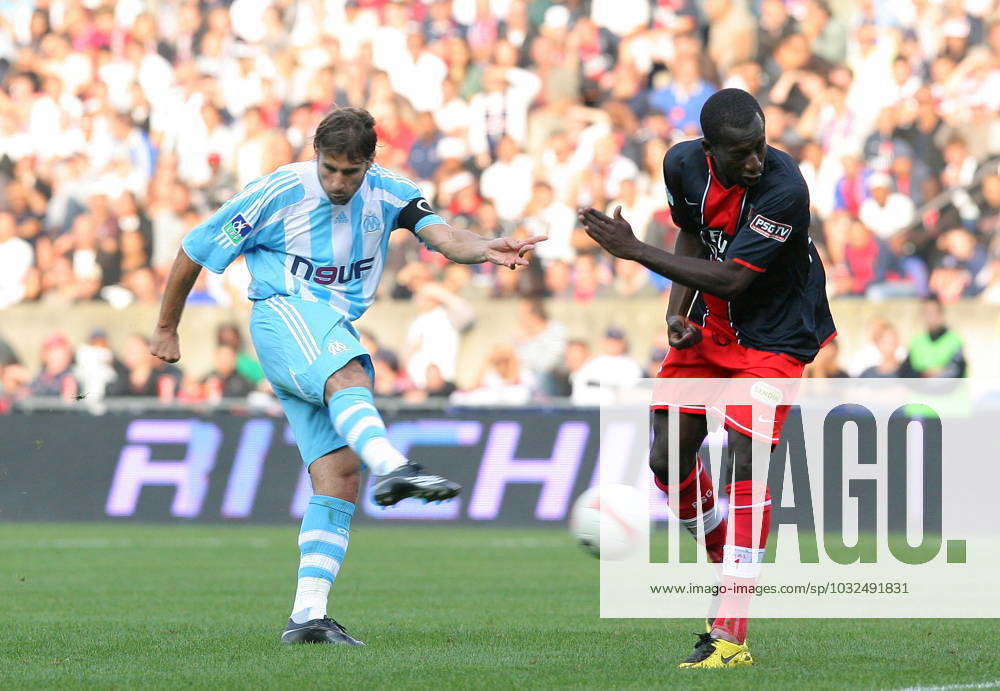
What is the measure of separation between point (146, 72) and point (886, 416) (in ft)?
37.8

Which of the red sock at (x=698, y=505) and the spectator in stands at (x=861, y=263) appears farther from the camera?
the spectator in stands at (x=861, y=263)

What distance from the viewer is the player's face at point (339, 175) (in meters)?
7.26

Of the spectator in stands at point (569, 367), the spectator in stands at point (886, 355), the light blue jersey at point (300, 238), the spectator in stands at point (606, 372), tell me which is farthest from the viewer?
the spectator in stands at point (569, 367)

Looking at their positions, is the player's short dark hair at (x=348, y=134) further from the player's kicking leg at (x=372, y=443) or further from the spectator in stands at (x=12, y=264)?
the spectator in stands at (x=12, y=264)

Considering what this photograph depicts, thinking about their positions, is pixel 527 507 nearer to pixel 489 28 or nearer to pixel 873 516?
pixel 873 516

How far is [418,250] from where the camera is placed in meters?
18.9

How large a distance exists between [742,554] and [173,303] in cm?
277

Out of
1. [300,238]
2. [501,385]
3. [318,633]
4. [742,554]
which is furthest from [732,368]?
[501,385]

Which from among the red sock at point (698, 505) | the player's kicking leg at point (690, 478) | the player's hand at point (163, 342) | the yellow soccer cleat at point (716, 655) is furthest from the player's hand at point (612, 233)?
the player's hand at point (163, 342)

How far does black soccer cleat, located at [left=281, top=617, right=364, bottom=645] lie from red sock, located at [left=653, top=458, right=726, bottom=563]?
1.57m

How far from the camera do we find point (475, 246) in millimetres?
7457

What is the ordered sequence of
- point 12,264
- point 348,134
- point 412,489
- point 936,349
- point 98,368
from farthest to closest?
point 12,264 < point 98,368 < point 936,349 < point 348,134 < point 412,489

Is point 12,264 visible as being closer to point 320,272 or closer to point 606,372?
point 606,372

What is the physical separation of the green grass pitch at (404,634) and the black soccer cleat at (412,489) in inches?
26.4
